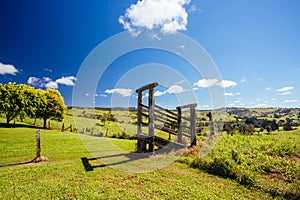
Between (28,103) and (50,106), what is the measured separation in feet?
12.5

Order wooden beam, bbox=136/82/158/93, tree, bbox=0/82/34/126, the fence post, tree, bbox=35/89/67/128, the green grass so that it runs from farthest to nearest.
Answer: tree, bbox=35/89/67/128 < tree, bbox=0/82/34/126 < the fence post < wooden beam, bbox=136/82/158/93 < the green grass

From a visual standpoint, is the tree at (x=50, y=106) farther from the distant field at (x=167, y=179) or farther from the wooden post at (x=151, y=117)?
the wooden post at (x=151, y=117)

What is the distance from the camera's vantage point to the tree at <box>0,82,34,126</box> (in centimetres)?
2353

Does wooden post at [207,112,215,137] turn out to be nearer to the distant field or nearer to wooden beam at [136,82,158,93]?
the distant field

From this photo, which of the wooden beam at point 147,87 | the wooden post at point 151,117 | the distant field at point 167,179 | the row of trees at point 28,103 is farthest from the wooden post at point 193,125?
the row of trees at point 28,103

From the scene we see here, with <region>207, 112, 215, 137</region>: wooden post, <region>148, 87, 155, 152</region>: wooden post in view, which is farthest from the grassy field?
<region>207, 112, 215, 137</region>: wooden post

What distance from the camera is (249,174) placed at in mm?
6121

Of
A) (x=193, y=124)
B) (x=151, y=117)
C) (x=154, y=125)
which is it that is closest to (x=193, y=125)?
(x=193, y=124)

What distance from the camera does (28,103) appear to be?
26047 mm

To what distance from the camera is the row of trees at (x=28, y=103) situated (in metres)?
23.9

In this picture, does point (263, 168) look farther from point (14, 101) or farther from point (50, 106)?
point (50, 106)

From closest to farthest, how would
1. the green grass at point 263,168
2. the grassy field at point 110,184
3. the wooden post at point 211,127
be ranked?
the grassy field at point 110,184 < the green grass at point 263,168 < the wooden post at point 211,127

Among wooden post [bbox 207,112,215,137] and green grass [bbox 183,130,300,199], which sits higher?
wooden post [bbox 207,112,215,137]

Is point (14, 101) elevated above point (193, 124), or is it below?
above
